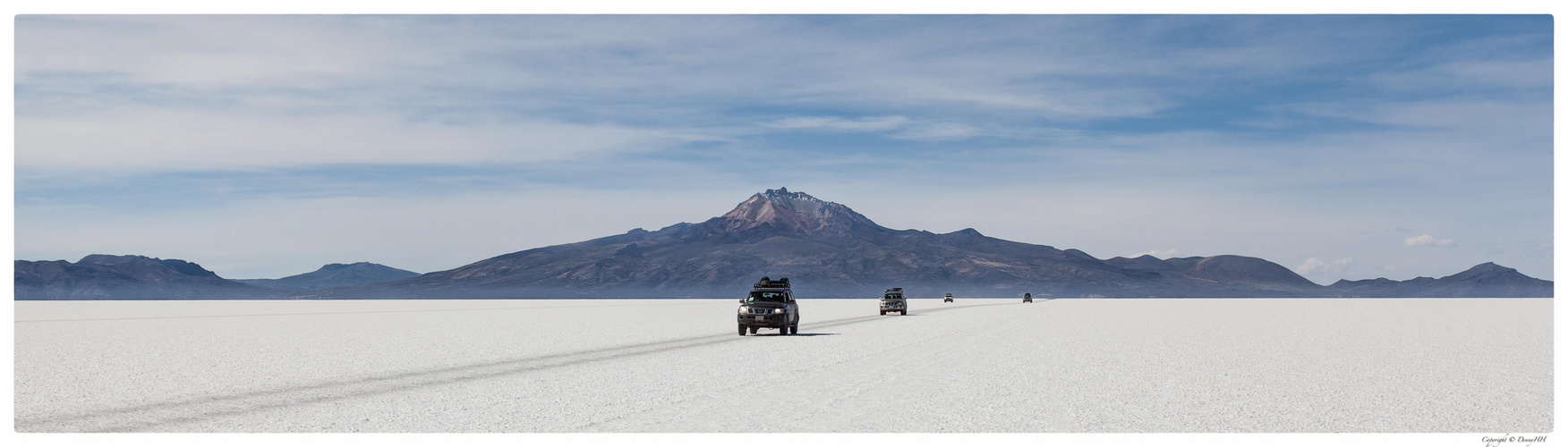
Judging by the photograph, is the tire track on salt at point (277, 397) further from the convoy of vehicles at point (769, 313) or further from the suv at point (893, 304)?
the suv at point (893, 304)

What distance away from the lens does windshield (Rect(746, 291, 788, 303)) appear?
4200cm

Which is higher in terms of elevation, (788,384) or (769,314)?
(769,314)

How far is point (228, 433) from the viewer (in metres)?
14.6

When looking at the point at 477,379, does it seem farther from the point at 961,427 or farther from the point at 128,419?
the point at 961,427

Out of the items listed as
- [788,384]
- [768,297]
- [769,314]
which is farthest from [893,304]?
[788,384]

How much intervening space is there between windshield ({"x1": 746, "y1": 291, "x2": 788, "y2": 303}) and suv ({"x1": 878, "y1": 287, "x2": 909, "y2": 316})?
2817cm

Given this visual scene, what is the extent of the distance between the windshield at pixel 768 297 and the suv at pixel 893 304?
1109 inches

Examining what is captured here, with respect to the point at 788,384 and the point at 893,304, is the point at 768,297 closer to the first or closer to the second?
the point at 788,384

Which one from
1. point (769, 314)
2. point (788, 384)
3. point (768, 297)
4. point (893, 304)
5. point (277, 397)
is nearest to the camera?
point (277, 397)

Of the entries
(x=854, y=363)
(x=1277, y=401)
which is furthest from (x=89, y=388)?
(x=1277, y=401)

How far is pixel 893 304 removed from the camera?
2825 inches

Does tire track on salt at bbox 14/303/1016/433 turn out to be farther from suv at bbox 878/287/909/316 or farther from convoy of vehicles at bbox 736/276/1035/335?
suv at bbox 878/287/909/316

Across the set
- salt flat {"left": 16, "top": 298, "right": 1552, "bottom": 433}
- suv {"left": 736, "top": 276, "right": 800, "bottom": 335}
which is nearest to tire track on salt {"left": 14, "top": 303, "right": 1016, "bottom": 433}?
salt flat {"left": 16, "top": 298, "right": 1552, "bottom": 433}

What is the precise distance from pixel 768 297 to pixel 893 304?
30.3 meters
